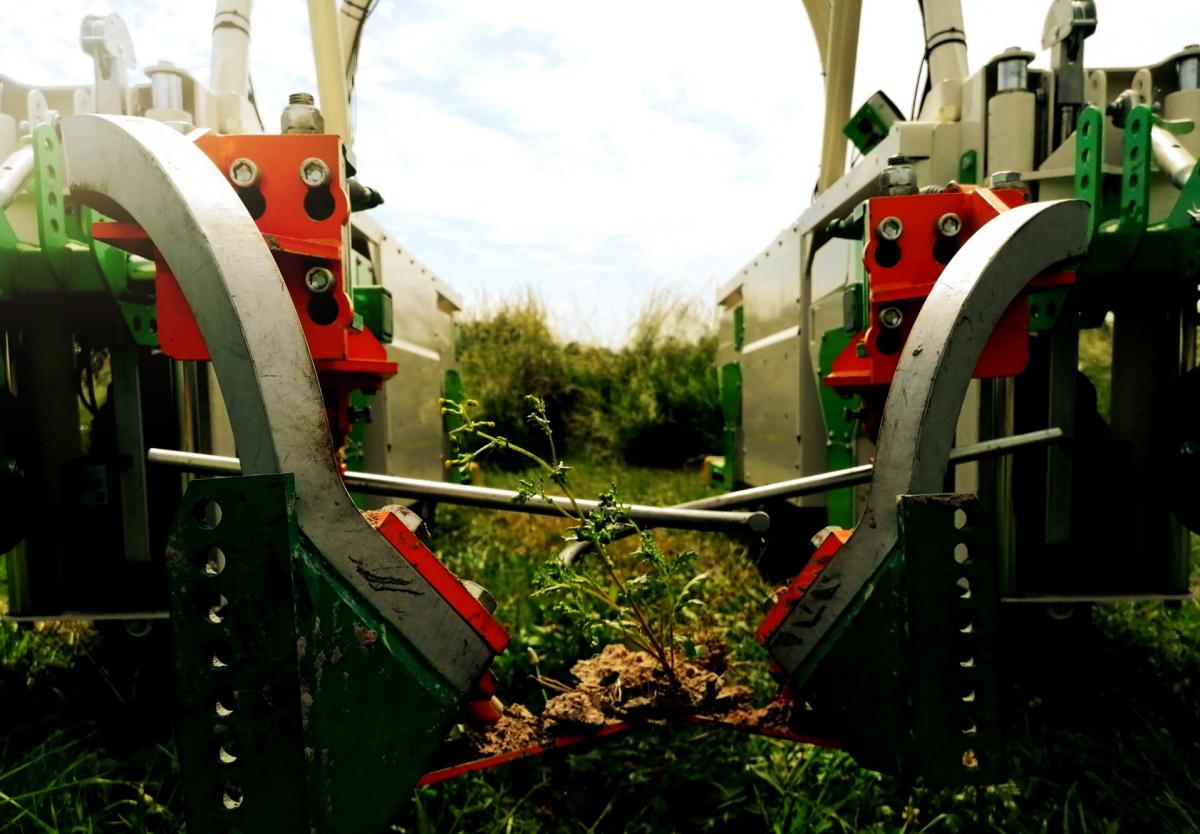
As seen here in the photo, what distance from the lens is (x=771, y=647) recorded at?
133 cm

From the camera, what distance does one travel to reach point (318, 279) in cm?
144

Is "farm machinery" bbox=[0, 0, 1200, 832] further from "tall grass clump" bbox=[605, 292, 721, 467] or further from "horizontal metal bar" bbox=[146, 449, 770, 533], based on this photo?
"tall grass clump" bbox=[605, 292, 721, 467]

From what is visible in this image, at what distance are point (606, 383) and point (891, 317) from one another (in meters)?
7.89

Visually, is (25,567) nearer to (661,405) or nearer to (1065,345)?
(1065,345)

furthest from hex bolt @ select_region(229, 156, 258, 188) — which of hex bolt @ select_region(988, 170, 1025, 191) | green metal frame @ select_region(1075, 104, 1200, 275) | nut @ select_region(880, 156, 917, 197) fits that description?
green metal frame @ select_region(1075, 104, 1200, 275)

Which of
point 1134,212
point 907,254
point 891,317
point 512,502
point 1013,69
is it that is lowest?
point 512,502

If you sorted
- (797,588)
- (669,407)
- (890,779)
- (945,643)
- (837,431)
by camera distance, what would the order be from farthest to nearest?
(669,407), (837,431), (890,779), (797,588), (945,643)

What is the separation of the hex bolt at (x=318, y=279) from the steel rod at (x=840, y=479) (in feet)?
2.44

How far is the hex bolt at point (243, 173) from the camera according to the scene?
1415 mm

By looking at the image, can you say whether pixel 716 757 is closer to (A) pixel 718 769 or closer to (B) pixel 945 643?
(A) pixel 718 769

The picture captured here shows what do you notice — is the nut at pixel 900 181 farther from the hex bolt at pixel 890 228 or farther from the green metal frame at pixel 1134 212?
the green metal frame at pixel 1134 212

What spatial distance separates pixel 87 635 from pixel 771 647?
261cm

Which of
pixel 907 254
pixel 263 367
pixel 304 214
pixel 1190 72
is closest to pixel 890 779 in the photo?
pixel 907 254

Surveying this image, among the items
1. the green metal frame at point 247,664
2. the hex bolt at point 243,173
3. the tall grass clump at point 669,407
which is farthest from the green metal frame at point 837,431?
the tall grass clump at point 669,407
